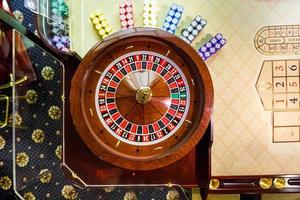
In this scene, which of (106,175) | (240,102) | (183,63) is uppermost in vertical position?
(183,63)

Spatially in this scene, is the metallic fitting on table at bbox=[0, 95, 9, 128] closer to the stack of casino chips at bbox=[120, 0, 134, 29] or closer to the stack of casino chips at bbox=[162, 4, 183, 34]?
the stack of casino chips at bbox=[120, 0, 134, 29]

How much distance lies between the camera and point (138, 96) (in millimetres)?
1954

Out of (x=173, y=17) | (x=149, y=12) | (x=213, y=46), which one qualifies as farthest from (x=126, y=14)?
(x=213, y=46)

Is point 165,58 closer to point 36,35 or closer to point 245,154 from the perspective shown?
point 36,35

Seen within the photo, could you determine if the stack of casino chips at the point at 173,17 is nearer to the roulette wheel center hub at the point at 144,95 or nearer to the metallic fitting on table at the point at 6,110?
the roulette wheel center hub at the point at 144,95

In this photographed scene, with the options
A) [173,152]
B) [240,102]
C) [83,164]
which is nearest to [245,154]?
[240,102]

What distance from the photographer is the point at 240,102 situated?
252cm

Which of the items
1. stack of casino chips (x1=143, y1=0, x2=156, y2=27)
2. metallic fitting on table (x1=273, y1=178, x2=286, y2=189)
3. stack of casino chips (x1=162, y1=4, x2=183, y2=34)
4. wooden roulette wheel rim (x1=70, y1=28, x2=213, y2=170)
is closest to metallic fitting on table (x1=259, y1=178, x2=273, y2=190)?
metallic fitting on table (x1=273, y1=178, x2=286, y2=189)

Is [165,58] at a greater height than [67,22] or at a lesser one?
lesser

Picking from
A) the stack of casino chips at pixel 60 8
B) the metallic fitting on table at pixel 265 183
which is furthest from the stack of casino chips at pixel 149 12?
the metallic fitting on table at pixel 265 183

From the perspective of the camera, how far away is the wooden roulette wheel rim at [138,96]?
6.23 feet

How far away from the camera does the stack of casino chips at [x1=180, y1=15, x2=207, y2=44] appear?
8.13ft

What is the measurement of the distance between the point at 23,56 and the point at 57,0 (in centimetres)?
47

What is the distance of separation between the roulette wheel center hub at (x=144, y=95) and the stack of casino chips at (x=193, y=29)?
665mm
